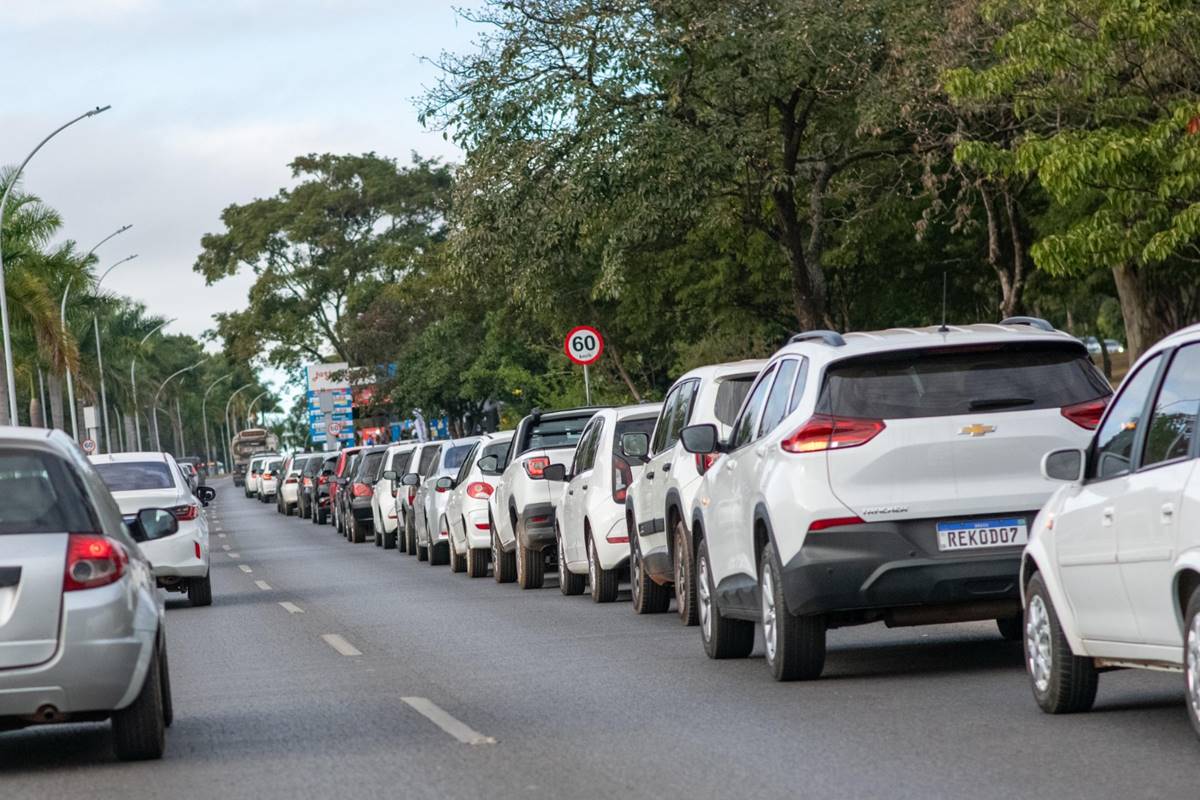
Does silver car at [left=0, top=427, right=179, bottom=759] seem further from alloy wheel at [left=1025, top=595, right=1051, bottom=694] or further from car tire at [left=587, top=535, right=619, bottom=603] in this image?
car tire at [left=587, top=535, right=619, bottom=603]

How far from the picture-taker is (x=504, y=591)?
2130 cm

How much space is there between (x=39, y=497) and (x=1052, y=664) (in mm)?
4384

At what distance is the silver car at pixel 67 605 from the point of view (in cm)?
836

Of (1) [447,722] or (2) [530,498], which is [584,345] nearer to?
(2) [530,498]

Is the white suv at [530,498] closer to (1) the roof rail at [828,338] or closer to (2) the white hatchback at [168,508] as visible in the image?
(2) the white hatchback at [168,508]

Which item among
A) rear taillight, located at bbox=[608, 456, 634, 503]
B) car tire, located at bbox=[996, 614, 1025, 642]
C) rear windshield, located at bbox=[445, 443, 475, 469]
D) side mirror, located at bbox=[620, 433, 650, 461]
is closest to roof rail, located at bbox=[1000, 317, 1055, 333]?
car tire, located at bbox=[996, 614, 1025, 642]

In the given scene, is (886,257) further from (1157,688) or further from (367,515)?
(1157,688)

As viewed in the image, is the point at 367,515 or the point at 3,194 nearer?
the point at 367,515

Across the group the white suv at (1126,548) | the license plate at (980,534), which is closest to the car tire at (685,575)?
the license plate at (980,534)

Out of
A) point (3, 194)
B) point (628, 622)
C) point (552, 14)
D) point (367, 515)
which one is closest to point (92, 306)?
point (3, 194)

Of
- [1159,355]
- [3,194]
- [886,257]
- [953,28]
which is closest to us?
[1159,355]

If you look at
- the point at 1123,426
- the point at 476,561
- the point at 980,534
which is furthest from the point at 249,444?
the point at 1123,426

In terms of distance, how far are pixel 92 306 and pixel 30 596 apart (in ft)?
207

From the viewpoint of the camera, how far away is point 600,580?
18469 millimetres
